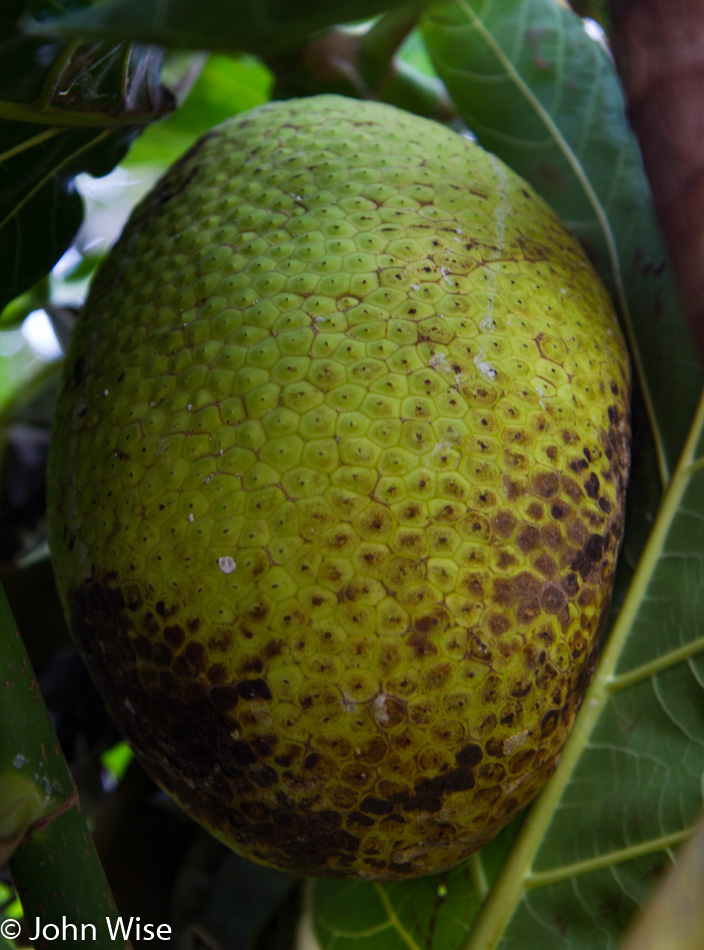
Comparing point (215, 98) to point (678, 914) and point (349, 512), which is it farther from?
point (678, 914)

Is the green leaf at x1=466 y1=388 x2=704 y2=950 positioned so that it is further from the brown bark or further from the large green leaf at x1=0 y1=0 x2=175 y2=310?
the large green leaf at x1=0 y1=0 x2=175 y2=310

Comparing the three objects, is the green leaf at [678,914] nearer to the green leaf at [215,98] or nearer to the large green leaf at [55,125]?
the large green leaf at [55,125]

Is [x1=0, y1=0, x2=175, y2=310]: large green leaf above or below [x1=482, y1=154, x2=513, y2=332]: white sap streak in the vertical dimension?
above

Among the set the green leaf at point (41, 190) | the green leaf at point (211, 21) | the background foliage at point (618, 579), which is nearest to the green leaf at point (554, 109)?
the background foliage at point (618, 579)

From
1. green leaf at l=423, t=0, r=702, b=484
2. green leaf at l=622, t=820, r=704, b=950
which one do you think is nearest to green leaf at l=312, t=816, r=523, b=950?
green leaf at l=622, t=820, r=704, b=950

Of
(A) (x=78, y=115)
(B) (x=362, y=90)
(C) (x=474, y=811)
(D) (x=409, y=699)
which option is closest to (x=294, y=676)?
(D) (x=409, y=699)

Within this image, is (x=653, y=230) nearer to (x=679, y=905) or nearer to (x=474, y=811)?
(x=474, y=811)
